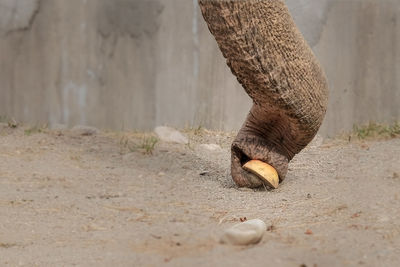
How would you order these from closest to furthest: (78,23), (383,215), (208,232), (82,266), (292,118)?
(82,266) < (208,232) < (383,215) < (292,118) < (78,23)

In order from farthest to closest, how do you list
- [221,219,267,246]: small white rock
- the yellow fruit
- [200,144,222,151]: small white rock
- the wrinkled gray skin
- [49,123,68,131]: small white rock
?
1. [49,123,68,131]: small white rock
2. [200,144,222,151]: small white rock
3. the yellow fruit
4. the wrinkled gray skin
5. [221,219,267,246]: small white rock

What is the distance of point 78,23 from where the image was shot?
4656mm

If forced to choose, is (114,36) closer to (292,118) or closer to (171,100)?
(171,100)

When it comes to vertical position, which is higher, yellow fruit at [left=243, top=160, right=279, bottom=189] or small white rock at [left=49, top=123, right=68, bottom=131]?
yellow fruit at [left=243, top=160, right=279, bottom=189]

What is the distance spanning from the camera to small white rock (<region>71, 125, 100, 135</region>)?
4414 millimetres

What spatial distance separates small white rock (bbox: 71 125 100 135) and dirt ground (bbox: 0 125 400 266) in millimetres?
47

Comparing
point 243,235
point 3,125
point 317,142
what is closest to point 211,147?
point 317,142

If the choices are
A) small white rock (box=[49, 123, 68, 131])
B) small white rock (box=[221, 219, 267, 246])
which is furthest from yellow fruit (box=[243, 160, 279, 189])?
small white rock (box=[49, 123, 68, 131])

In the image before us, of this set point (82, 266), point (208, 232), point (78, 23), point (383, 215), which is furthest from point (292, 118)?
point (78, 23)

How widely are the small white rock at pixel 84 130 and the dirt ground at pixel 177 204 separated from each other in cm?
5

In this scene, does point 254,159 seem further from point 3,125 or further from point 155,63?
point 3,125

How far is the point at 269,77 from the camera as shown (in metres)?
2.82

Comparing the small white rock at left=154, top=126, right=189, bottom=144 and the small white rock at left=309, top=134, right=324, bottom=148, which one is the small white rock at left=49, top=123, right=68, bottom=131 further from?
the small white rock at left=309, top=134, right=324, bottom=148

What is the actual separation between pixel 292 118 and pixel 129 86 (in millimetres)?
1923
